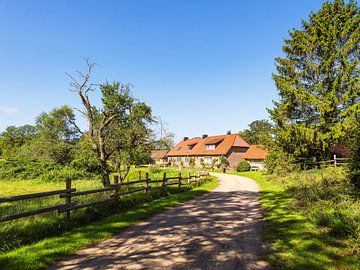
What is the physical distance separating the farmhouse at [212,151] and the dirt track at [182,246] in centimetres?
4222

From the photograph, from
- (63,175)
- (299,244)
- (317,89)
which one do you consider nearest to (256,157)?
(317,89)

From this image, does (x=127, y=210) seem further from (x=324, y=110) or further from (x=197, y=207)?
(x=324, y=110)

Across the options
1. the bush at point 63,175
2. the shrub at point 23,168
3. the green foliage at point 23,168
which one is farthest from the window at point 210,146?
the green foliage at point 23,168

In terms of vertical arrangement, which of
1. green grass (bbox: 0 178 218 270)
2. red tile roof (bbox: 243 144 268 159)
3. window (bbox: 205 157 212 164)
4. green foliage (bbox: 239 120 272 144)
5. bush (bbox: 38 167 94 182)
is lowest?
green grass (bbox: 0 178 218 270)

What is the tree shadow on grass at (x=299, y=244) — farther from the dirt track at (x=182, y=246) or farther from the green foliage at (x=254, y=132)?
the green foliage at (x=254, y=132)

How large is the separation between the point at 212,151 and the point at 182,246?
160ft

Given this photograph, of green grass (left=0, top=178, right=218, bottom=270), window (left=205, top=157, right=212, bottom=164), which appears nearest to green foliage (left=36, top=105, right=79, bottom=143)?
window (left=205, top=157, right=212, bottom=164)

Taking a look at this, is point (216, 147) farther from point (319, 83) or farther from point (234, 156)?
point (319, 83)

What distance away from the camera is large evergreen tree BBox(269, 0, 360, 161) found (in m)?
25.0

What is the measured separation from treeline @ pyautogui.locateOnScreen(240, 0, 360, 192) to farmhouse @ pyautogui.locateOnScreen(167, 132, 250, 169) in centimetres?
2113

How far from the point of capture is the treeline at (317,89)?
25.1 meters

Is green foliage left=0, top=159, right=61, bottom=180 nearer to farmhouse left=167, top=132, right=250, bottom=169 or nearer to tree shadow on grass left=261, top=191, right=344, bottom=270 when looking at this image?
tree shadow on grass left=261, top=191, right=344, bottom=270

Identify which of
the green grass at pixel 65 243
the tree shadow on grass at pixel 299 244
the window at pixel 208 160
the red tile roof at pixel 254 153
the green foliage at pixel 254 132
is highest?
the green foliage at pixel 254 132

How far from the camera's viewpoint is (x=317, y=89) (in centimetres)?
2641
